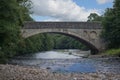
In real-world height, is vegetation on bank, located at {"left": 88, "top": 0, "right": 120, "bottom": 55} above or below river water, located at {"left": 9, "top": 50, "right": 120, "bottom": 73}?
above

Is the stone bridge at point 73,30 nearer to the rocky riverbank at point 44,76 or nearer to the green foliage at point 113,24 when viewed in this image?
the green foliage at point 113,24

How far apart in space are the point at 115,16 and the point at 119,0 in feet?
10.5

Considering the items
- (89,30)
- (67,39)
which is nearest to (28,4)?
(89,30)

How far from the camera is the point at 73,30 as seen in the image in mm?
80000

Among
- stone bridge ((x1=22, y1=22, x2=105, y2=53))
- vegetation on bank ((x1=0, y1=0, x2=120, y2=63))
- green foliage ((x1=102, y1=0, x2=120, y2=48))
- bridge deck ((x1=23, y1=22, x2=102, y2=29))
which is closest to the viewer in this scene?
vegetation on bank ((x1=0, y1=0, x2=120, y2=63))

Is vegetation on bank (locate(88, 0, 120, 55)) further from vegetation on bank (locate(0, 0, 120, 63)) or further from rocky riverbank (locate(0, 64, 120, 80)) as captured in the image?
rocky riverbank (locate(0, 64, 120, 80))

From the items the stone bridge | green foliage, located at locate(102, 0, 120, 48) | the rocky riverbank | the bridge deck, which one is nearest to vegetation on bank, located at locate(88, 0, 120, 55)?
green foliage, located at locate(102, 0, 120, 48)

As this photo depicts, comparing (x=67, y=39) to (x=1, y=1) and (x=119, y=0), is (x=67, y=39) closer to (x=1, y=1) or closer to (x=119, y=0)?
(x=119, y=0)

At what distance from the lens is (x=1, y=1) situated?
119 feet

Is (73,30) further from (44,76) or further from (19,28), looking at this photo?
(44,76)

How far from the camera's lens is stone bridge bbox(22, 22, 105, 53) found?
78.9 meters

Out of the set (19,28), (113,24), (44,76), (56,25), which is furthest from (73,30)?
(44,76)

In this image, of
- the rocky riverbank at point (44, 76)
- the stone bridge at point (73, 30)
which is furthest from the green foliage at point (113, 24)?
the rocky riverbank at point (44, 76)

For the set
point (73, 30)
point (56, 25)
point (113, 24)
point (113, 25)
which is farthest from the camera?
point (73, 30)
